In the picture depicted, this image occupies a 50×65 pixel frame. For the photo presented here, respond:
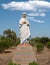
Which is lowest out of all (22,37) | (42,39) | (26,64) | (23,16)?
(42,39)

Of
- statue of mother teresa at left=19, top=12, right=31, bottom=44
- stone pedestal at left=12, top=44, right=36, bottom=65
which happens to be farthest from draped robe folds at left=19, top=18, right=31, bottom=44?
stone pedestal at left=12, top=44, right=36, bottom=65

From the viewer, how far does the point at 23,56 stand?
553 inches

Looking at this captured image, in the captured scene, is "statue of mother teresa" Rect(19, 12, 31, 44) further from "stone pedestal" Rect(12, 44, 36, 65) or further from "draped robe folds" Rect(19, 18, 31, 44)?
"stone pedestal" Rect(12, 44, 36, 65)

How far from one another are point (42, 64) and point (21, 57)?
379 centimetres

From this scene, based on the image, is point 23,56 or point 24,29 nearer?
point 23,56

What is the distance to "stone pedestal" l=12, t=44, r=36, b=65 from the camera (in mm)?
13945

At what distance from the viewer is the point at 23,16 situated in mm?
14969

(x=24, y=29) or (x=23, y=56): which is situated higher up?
(x=24, y=29)

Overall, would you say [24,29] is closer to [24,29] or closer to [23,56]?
[24,29]

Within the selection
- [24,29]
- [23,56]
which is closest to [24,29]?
[24,29]

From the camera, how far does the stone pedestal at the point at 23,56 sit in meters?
13.9

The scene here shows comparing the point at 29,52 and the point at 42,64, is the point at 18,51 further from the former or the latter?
the point at 42,64

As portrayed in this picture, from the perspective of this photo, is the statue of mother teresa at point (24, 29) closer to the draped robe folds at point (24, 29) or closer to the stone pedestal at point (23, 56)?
the draped robe folds at point (24, 29)

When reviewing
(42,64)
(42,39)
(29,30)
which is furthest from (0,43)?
(42,39)
